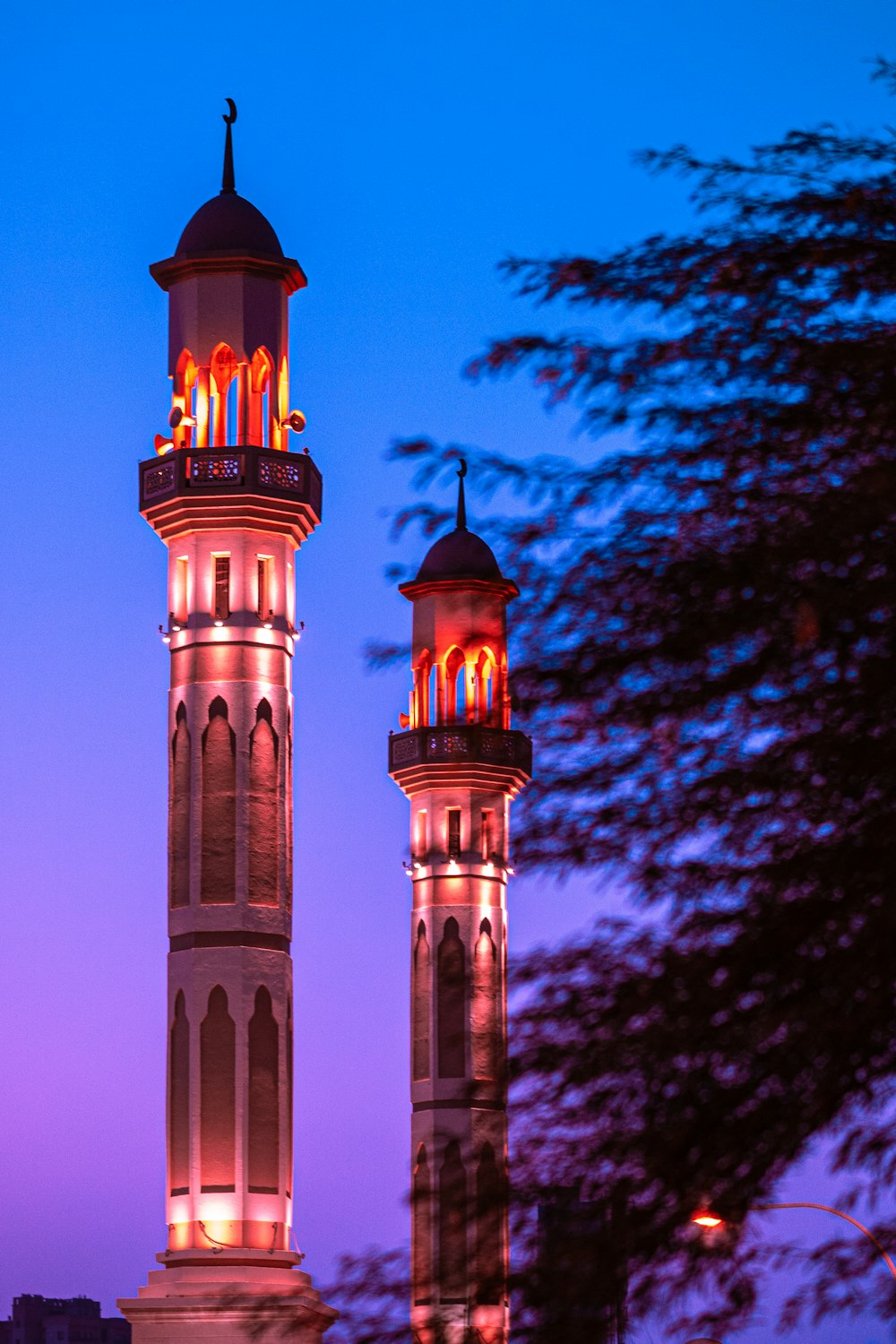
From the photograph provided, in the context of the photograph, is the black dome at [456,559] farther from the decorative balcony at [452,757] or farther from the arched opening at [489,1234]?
the arched opening at [489,1234]

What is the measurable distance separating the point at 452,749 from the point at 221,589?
1382cm

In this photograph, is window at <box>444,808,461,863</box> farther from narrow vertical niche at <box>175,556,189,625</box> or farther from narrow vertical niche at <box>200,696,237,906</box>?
narrow vertical niche at <box>200,696,237,906</box>

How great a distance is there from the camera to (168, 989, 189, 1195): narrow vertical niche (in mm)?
28141

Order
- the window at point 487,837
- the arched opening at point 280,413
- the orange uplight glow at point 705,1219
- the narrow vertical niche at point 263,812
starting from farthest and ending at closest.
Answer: the window at point 487,837 → the arched opening at point 280,413 → the narrow vertical niche at point 263,812 → the orange uplight glow at point 705,1219

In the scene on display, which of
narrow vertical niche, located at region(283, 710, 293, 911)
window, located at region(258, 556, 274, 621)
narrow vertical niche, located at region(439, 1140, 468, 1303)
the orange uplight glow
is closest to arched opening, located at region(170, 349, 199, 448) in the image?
window, located at region(258, 556, 274, 621)

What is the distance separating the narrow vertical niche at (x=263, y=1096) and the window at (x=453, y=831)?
15.2 metres

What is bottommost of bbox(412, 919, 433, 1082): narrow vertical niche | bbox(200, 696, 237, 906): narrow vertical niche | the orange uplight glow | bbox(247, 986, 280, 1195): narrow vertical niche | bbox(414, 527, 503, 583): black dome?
the orange uplight glow

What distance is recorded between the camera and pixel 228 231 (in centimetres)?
3017

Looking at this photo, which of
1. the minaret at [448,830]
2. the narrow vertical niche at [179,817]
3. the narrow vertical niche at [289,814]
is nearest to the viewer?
the narrow vertical niche at [179,817]

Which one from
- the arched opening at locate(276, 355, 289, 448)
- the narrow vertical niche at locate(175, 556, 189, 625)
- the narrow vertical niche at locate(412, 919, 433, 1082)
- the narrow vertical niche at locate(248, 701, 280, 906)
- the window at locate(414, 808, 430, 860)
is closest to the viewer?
the narrow vertical niche at locate(248, 701, 280, 906)

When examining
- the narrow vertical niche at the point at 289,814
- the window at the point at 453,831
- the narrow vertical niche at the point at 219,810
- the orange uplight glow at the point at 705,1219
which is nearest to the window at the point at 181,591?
the narrow vertical niche at the point at 219,810

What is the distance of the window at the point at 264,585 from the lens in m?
29.8

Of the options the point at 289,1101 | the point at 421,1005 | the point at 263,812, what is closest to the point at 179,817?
the point at 263,812

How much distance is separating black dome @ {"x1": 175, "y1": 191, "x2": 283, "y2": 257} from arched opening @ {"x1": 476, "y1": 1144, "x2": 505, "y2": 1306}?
23575 millimetres
